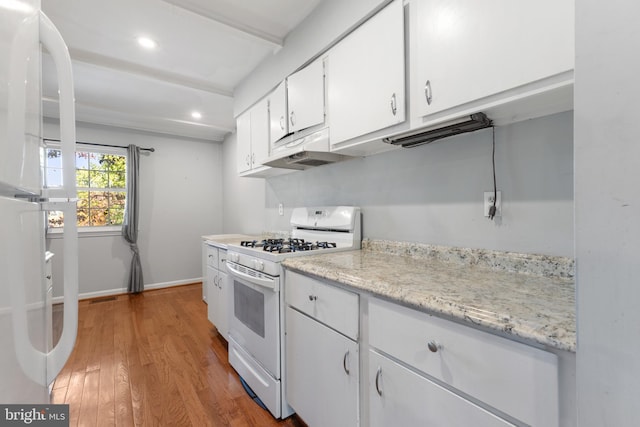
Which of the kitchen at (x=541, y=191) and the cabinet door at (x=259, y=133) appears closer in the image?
the kitchen at (x=541, y=191)

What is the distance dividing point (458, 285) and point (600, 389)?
1.72ft

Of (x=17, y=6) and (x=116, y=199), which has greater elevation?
(x=17, y=6)

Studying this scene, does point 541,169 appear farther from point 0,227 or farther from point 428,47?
point 0,227

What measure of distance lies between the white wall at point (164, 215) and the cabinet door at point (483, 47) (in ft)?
13.9

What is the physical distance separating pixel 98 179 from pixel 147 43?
2775mm

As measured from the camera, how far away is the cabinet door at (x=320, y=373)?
118 centimetres

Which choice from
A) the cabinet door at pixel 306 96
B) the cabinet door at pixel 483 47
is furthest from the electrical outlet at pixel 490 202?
the cabinet door at pixel 306 96

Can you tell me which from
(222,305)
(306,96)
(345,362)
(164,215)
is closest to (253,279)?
(345,362)

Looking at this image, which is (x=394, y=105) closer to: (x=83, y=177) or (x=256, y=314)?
(x=256, y=314)

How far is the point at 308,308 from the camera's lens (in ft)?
4.56

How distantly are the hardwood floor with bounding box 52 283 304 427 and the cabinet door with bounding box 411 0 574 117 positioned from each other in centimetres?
188

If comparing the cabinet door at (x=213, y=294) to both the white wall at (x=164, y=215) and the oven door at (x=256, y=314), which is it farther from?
the white wall at (x=164, y=215)

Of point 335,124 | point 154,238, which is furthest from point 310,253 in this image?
point 154,238

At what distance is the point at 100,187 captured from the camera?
13.3 feet
